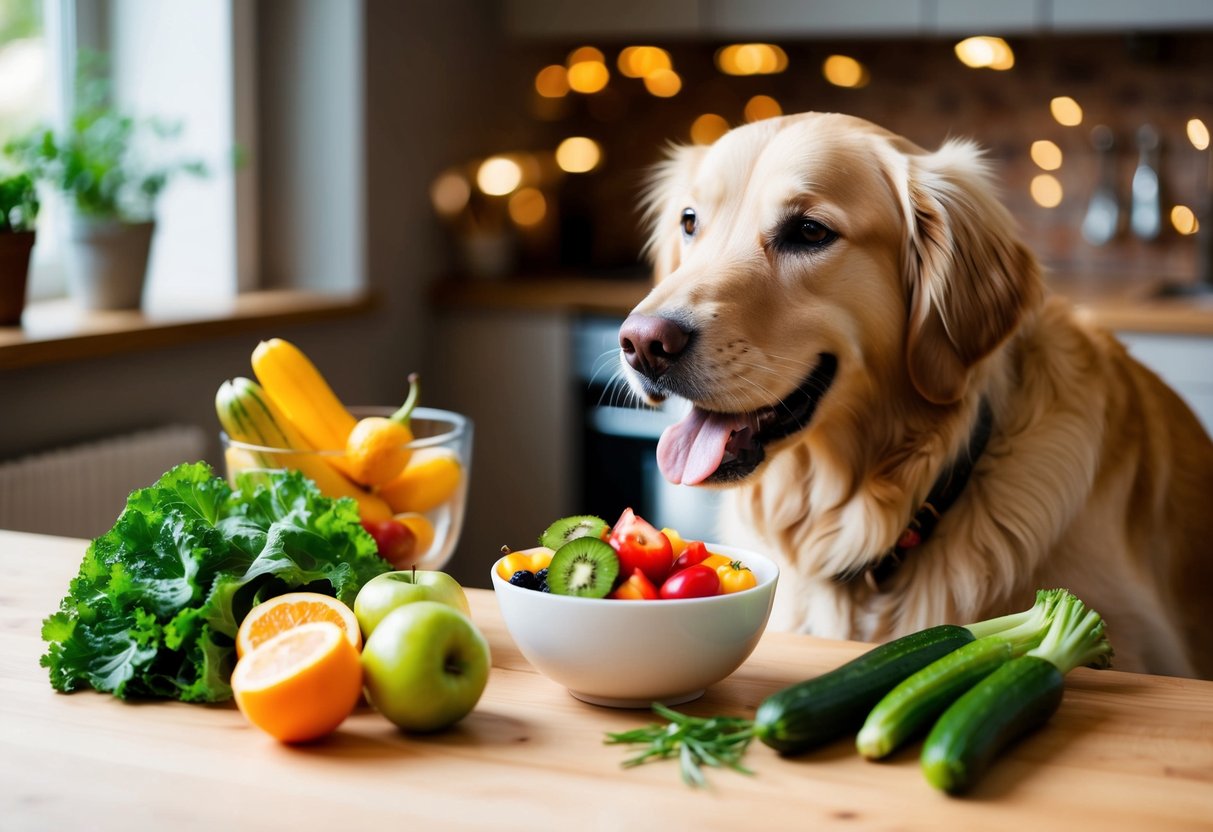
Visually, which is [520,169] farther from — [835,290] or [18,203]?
[835,290]

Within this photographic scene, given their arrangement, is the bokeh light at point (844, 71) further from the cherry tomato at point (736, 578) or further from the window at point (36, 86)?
the cherry tomato at point (736, 578)

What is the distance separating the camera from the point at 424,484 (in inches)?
56.6

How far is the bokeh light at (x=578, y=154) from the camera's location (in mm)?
4181

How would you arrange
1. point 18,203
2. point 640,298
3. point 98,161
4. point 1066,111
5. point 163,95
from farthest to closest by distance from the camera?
point 1066,111, point 640,298, point 163,95, point 98,161, point 18,203

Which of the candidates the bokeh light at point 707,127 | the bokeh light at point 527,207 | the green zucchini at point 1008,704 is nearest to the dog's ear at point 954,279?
the green zucchini at point 1008,704

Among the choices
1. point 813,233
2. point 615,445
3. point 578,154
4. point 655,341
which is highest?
point 578,154

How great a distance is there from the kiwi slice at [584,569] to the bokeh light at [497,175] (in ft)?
9.56

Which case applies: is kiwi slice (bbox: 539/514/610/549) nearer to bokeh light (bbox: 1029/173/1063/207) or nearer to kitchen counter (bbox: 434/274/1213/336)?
kitchen counter (bbox: 434/274/1213/336)

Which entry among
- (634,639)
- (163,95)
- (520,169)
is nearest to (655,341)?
(634,639)

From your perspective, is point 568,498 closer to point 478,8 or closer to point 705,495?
point 705,495

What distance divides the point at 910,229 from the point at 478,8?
2480 millimetres

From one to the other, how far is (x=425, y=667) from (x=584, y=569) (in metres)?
0.15

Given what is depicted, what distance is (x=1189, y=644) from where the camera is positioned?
1.79 meters

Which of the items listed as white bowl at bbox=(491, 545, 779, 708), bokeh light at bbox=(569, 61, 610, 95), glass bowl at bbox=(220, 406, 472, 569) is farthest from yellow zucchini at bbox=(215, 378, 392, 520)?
bokeh light at bbox=(569, 61, 610, 95)
